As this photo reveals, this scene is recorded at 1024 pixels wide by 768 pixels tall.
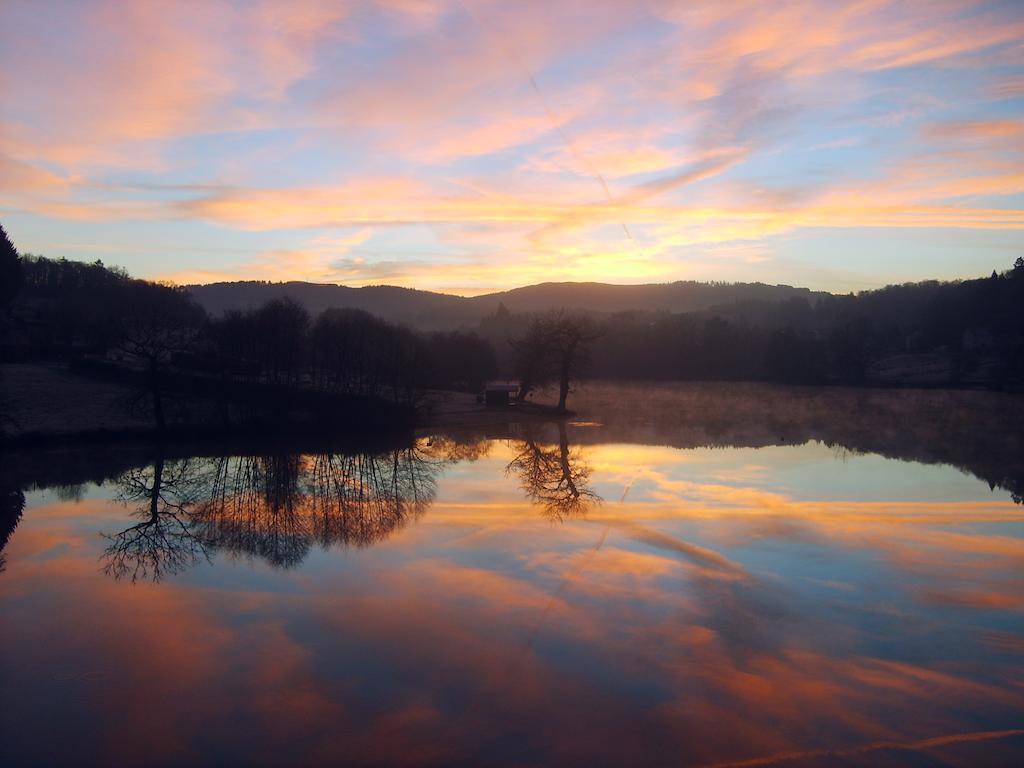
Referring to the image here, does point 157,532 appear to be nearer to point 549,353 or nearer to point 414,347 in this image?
point 414,347

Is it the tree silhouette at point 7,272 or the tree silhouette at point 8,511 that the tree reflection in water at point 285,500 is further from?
the tree silhouette at point 7,272

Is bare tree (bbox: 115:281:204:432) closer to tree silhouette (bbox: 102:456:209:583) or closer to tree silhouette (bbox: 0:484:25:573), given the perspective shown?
tree silhouette (bbox: 102:456:209:583)

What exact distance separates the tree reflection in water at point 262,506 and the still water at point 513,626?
0.15 m

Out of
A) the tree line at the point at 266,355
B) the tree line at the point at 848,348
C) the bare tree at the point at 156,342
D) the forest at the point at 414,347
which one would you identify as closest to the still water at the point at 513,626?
the bare tree at the point at 156,342

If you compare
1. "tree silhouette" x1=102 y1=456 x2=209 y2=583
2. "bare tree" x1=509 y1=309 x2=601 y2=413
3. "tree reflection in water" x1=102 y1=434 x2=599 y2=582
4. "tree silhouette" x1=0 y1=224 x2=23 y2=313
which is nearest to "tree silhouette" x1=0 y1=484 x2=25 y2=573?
"tree silhouette" x1=102 y1=456 x2=209 y2=583

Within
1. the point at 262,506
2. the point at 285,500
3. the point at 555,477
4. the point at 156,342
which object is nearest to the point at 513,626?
the point at 262,506

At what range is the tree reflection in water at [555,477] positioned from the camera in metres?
20.7

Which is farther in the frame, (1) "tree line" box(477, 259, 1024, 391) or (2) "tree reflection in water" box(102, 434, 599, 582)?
(1) "tree line" box(477, 259, 1024, 391)

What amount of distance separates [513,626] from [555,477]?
14.0 m

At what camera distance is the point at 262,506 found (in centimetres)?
2058

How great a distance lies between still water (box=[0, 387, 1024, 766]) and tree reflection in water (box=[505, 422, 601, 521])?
0.23 metres

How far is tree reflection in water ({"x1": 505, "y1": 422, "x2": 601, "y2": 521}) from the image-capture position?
20.7 meters

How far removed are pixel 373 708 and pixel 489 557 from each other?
6.65 metres

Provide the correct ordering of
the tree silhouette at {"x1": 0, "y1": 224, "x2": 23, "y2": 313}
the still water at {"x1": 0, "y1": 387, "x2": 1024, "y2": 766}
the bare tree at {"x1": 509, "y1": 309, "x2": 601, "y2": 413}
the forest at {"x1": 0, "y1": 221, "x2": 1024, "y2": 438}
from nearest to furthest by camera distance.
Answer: the still water at {"x1": 0, "y1": 387, "x2": 1024, "y2": 766} < the forest at {"x1": 0, "y1": 221, "x2": 1024, "y2": 438} < the bare tree at {"x1": 509, "y1": 309, "x2": 601, "y2": 413} < the tree silhouette at {"x1": 0, "y1": 224, "x2": 23, "y2": 313}
